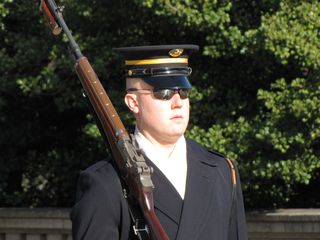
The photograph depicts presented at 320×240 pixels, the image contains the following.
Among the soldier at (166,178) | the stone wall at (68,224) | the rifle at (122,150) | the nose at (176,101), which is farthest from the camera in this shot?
the stone wall at (68,224)

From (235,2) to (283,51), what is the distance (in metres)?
1.18

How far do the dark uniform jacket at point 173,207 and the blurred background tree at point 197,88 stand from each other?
15.4ft

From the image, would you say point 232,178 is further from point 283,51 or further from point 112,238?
point 283,51

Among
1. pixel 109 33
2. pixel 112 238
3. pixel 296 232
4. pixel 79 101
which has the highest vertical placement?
pixel 109 33

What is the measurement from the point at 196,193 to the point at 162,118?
1.33ft

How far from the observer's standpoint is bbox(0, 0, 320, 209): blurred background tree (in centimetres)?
1015

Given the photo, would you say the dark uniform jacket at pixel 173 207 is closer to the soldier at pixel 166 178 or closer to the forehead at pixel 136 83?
the soldier at pixel 166 178

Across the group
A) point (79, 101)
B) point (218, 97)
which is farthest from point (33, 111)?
point (218, 97)

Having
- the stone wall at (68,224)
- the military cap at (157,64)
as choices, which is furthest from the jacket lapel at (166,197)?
the stone wall at (68,224)

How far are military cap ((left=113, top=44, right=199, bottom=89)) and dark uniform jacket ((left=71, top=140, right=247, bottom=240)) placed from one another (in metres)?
0.38

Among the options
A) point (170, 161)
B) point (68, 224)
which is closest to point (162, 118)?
point (170, 161)

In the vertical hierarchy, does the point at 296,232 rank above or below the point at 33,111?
below

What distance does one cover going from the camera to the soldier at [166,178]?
5.02 m

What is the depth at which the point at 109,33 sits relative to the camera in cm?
1152
